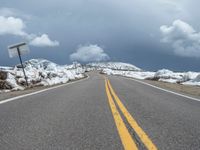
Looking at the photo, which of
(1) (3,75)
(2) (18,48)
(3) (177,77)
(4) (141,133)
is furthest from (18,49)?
(3) (177,77)

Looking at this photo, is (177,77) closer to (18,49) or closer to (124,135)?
(18,49)

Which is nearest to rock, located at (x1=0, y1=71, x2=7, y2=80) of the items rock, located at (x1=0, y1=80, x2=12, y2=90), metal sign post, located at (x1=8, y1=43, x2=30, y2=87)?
rock, located at (x1=0, y1=80, x2=12, y2=90)

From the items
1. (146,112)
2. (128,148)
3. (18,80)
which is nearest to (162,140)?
(128,148)

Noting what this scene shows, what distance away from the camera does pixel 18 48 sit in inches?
874

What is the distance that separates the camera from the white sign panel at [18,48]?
2216cm

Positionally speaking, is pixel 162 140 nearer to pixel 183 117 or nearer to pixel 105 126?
pixel 105 126

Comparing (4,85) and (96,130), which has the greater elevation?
(4,85)

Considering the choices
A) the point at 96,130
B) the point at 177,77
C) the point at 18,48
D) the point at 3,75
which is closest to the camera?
the point at 96,130

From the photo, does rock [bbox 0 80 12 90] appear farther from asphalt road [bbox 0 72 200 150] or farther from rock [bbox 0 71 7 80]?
asphalt road [bbox 0 72 200 150]

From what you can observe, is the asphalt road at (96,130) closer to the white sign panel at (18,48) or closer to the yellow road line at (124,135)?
the yellow road line at (124,135)

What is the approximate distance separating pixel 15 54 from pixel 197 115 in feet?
61.3

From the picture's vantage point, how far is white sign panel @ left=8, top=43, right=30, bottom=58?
22156 mm

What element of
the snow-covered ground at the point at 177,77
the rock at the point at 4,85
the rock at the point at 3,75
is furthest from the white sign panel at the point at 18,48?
the snow-covered ground at the point at 177,77

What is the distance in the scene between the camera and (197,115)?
6.65 metres
